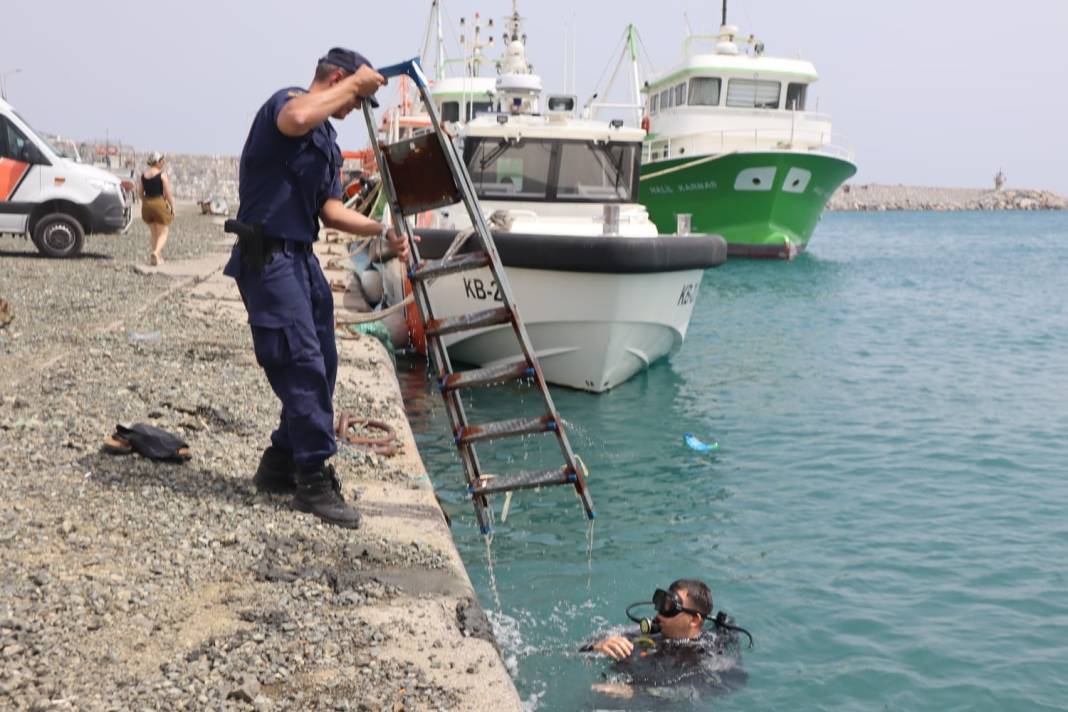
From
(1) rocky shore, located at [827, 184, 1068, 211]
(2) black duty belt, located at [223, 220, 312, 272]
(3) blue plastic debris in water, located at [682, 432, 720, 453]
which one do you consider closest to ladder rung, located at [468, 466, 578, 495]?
(2) black duty belt, located at [223, 220, 312, 272]

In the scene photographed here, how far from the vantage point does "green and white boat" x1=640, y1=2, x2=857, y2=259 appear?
32.7 meters

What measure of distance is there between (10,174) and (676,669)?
1436 centimetres

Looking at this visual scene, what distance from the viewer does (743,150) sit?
3225cm

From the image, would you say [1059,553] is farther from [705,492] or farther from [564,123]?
[564,123]

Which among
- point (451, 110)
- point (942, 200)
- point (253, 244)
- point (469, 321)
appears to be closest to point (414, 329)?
point (469, 321)

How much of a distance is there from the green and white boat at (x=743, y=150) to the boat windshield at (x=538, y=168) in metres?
A: 20.2

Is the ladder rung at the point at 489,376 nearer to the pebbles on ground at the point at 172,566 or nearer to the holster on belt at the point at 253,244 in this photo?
the pebbles on ground at the point at 172,566

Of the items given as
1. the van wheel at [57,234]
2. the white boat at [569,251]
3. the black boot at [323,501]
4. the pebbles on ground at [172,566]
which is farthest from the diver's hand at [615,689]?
the van wheel at [57,234]

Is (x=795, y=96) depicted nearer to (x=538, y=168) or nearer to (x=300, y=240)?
(x=538, y=168)

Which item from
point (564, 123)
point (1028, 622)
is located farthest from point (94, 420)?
point (564, 123)

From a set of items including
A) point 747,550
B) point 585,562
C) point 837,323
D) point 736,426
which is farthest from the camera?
point 837,323

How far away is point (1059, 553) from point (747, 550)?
2.17 m

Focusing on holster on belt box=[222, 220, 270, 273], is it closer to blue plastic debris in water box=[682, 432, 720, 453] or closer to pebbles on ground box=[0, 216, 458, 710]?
pebbles on ground box=[0, 216, 458, 710]

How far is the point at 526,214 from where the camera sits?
1195cm
